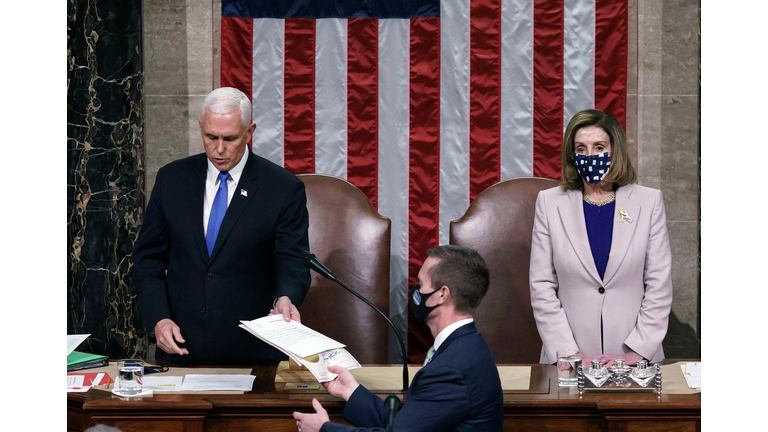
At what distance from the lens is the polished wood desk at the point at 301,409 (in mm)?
2611

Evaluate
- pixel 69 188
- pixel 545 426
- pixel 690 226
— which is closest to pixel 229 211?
pixel 545 426

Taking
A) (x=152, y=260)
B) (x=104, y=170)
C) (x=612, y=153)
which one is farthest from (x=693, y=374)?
(x=104, y=170)

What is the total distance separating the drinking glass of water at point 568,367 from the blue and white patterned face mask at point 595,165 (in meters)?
0.81

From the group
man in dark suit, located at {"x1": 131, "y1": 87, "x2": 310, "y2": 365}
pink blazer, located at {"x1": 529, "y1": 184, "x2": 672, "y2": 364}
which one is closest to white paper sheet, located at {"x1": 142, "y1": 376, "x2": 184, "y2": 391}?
man in dark suit, located at {"x1": 131, "y1": 87, "x2": 310, "y2": 365}

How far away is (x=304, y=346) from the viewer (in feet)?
8.54

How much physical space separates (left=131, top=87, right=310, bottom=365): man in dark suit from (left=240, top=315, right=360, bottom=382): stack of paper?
0.46 metres

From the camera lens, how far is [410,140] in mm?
5016

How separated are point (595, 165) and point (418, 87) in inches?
72.5

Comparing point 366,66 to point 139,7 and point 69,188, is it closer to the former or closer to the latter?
point 139,7

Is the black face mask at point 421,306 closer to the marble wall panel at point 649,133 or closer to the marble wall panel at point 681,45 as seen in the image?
the marble wall panel at point 649,133

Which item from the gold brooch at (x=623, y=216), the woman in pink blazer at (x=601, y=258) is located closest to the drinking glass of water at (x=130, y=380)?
the woman in pink blazer at (x=601, y=258)

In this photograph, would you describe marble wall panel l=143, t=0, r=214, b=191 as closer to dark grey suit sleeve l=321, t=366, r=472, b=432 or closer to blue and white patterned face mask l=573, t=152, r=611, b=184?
blue and white patterned face mask l=573, t=152, r=611, b=184

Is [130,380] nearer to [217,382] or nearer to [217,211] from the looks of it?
[217,382]

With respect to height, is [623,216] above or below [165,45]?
below
